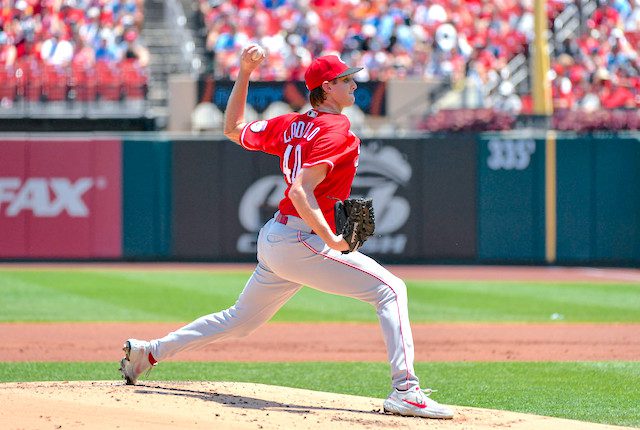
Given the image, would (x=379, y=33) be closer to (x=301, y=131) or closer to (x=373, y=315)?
(x=373, y=315)

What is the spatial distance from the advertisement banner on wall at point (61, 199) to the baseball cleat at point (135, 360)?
12729 millimetres

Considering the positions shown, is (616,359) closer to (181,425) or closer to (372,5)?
(181,425)

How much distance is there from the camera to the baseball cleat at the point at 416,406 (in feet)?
20.5

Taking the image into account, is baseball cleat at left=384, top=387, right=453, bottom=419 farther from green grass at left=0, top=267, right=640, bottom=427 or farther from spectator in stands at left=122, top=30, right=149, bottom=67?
spectator in stands at left=122, top=30, right=149, bottom=67

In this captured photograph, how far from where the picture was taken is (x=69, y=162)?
64.4ft

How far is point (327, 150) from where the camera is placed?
608 cm

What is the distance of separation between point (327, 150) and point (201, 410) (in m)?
1.49

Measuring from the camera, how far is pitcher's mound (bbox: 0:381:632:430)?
596 cm

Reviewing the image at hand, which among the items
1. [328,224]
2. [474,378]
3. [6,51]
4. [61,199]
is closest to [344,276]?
[328,224]

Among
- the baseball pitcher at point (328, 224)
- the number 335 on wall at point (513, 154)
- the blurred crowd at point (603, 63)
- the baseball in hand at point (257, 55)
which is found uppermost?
the blurred crowd at point (603, 63)

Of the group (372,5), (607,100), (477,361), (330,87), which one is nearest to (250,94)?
(372,5)

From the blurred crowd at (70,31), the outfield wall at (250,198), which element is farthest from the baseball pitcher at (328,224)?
the blurred crowd at (70,31)

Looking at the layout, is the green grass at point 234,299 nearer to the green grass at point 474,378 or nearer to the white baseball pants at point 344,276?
the green grass at point 474,378

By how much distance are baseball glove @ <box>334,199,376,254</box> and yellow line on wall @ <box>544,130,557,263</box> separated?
1373 cm
